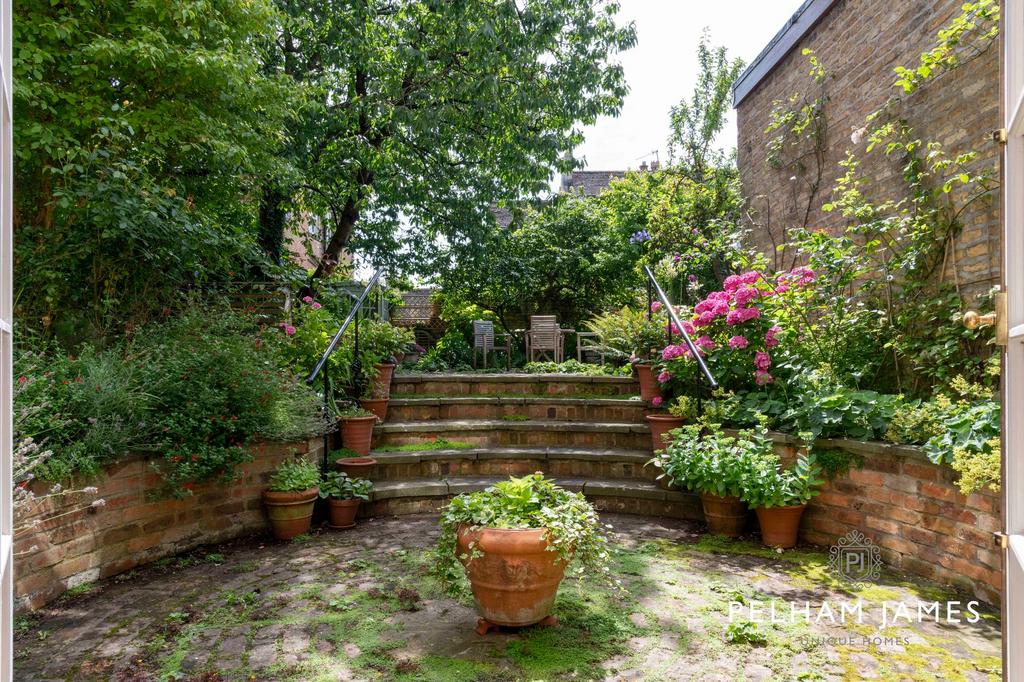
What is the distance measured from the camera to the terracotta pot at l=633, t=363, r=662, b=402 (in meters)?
5.93

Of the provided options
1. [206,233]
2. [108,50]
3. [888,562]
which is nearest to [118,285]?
[206,233]

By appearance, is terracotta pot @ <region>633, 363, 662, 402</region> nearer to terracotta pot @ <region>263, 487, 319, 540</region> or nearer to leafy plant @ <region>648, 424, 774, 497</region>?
leafy plant @ <region>648, 424, 774, 497</region>

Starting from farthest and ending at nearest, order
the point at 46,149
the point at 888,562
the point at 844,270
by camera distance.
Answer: the point at 844,270 → the point at 46,149 → the point at 888,562

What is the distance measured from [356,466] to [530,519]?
2.50m

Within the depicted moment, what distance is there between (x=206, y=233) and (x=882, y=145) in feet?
17.9

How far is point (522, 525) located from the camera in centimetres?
286

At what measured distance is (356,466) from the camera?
5055 millimetres

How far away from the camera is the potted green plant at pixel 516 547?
2.80m

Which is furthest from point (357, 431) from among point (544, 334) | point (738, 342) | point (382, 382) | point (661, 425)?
point (544, 334)

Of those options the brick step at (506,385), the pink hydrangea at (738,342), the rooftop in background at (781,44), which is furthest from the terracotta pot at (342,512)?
the rooftop in background at (781,44)

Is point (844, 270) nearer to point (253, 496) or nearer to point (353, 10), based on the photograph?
point (253, 496)

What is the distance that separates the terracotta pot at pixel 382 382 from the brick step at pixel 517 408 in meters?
0.12

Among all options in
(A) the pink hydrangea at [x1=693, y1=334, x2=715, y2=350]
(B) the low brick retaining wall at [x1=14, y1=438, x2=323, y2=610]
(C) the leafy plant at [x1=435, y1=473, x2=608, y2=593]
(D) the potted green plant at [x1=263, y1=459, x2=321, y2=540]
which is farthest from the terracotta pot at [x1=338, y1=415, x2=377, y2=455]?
(A) the pink hydrangea at [x1=693, y1=334, x2=715, y2=350]

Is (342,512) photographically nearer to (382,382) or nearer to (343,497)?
(343,497)
